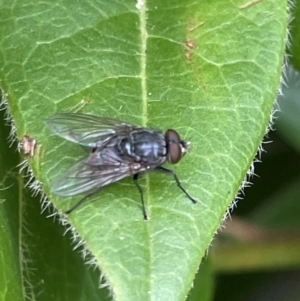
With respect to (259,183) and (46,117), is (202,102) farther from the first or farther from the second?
(259,183)

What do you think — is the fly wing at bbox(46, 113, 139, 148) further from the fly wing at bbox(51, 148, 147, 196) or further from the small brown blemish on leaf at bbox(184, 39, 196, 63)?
the small brown blemish on leaf at bbox(184, 39, 196, 63)

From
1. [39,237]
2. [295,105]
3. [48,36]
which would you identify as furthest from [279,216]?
[48,36]

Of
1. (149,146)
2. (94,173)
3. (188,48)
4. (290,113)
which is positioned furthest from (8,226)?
(290,113)

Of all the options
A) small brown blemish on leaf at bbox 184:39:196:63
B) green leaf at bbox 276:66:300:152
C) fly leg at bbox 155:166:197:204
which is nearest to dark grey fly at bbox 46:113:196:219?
fly leg at bbox 155:166:197:204

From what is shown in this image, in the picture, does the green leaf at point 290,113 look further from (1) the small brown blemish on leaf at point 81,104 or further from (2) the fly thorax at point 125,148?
(1) the small brown blemish on leaf at point 81,104

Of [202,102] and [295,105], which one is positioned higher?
[202,102]

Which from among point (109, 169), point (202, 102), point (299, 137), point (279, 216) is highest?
point (202, 102)

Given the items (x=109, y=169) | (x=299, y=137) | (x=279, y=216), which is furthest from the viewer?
(x=279, y=216)

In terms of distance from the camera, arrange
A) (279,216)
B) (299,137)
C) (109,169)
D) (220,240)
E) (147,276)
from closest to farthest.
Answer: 1. (147,276)
2. (109,169)
3. (299,137)
4. (220,240)
5. (279,216)
